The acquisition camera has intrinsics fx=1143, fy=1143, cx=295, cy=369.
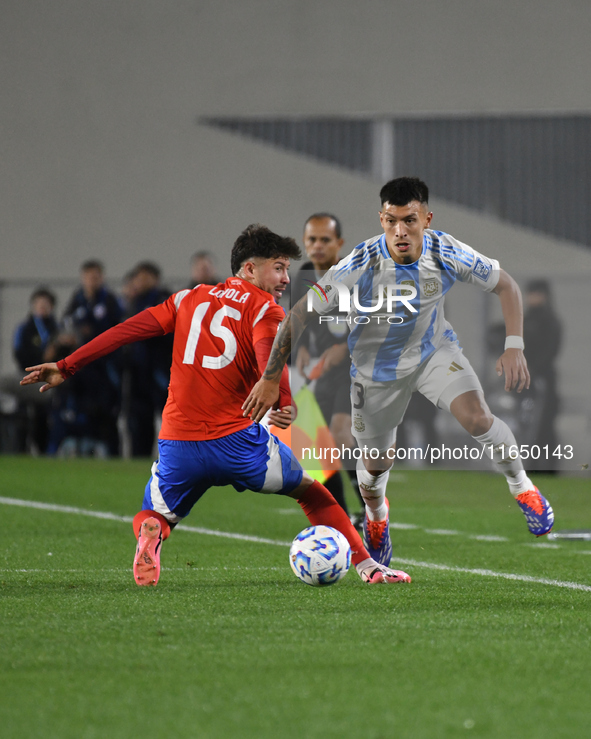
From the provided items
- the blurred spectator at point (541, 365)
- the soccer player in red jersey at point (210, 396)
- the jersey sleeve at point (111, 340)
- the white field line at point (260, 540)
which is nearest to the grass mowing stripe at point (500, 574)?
the white field line at point (260, 540)

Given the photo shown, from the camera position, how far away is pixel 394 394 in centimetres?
563

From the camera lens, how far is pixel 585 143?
58.4ft

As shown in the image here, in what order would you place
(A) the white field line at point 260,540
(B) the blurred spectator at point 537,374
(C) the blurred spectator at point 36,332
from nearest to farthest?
(A) the white field line at point 260,540 < (B) the blurred spectator at point 537,374 < (C) the blurred spectator at point 36,332

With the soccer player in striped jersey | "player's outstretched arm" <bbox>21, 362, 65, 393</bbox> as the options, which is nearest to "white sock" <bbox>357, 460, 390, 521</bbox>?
the soccer player in striped jersey

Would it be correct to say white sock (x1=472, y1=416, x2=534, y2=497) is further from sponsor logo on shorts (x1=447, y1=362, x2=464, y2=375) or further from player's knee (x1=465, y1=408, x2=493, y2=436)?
sponsor logo on shorts (x1=447, y1=362, x2=464, y2=375)

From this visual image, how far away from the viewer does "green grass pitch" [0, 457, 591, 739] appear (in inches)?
108

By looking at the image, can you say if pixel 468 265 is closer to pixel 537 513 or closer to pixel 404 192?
pixel 404 192

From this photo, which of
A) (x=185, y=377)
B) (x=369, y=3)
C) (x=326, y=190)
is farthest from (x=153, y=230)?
(x=185, y=377)

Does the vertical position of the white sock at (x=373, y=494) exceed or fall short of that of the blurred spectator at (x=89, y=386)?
it falls short

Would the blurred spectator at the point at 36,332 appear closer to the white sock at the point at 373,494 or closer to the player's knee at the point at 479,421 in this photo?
the white sock at the point at 373,494

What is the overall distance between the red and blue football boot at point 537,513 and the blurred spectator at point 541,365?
4.82m

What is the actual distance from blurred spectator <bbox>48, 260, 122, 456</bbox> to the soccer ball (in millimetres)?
8270

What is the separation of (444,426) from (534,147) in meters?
10.2

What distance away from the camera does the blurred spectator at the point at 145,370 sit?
12453 mm
